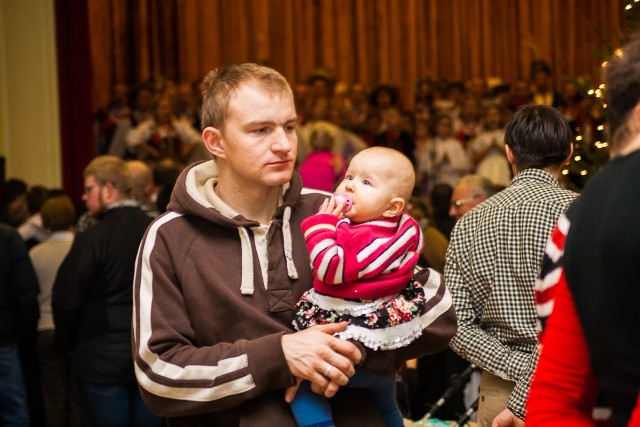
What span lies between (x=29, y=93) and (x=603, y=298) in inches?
372

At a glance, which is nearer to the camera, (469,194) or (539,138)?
(539,138)

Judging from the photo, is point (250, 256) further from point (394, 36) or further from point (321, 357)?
point (394, 36)

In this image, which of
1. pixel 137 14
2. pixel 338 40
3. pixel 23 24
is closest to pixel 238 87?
pixel 23 24

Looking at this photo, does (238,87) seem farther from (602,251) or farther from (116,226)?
(116,226)

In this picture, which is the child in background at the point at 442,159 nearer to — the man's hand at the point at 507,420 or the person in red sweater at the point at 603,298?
the man's hand at the point at 507,420

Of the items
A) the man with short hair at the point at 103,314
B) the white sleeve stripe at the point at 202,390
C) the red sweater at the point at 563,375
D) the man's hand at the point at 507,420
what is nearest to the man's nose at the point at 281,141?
the white sleeve stripe at the point at 202,390

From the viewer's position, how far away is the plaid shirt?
3250 millimetres

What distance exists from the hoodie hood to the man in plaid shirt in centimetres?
90

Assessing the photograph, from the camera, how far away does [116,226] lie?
5180 mm

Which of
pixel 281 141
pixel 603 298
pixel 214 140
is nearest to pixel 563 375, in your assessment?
pixel 603 298

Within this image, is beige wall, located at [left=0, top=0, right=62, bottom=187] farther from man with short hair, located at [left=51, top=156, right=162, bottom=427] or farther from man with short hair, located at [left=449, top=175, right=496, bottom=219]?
man with short hair, located at [left=449, top=175, right=496, bottom=219]

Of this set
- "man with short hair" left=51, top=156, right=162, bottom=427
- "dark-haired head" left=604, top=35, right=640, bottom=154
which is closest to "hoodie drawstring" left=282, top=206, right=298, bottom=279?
"dark-haired head" left=604, top=35, right=640, bottom=154

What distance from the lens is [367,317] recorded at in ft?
8.15

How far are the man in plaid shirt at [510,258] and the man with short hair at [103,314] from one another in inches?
88.2
